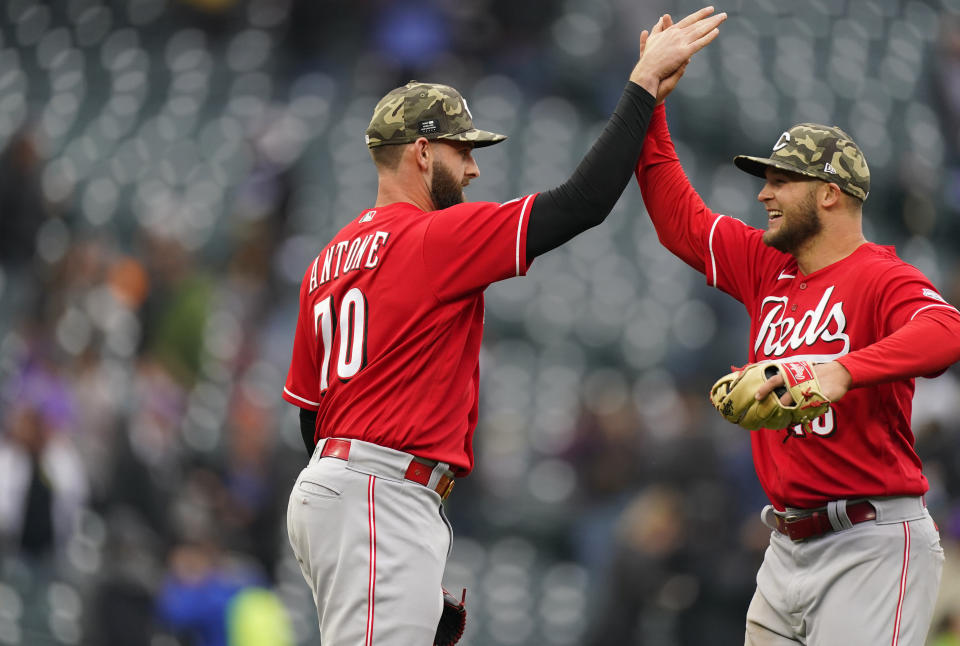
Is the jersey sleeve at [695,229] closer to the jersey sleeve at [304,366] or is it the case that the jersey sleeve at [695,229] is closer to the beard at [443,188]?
the beard at [443,188]

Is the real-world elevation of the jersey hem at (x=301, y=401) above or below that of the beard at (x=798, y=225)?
below

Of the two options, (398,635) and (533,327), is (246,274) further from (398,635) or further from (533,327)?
(398,635)

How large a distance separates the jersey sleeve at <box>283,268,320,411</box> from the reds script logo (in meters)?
1.23

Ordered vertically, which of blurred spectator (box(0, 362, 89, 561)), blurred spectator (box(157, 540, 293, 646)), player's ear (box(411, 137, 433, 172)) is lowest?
blurred spectator (box(157, 540, 293, 646))

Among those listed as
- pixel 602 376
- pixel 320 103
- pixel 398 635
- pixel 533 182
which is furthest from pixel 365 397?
pixel 320 103

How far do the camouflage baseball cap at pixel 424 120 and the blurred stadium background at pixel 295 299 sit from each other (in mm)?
3883

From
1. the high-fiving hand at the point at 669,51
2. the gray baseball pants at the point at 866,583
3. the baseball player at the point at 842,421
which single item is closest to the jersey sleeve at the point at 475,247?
the high-fiving hand at the point at 669,51

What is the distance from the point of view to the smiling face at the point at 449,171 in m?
3.20

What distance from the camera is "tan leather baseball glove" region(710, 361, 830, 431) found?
2.74 m

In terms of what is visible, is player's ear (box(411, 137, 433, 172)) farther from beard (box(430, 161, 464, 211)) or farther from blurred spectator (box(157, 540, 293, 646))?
blurred spectator (box(157, 540, 293, 646))

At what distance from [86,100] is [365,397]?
629cm

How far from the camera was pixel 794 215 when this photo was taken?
3195 mm

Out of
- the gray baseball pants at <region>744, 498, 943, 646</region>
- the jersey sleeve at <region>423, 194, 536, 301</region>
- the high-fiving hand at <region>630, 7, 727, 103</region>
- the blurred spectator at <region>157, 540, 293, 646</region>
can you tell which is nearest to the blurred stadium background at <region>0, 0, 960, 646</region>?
the blurred spectator at <region>157, 540, 293, 646</region>

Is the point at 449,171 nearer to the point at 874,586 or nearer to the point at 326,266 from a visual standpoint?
the point at 326,266
